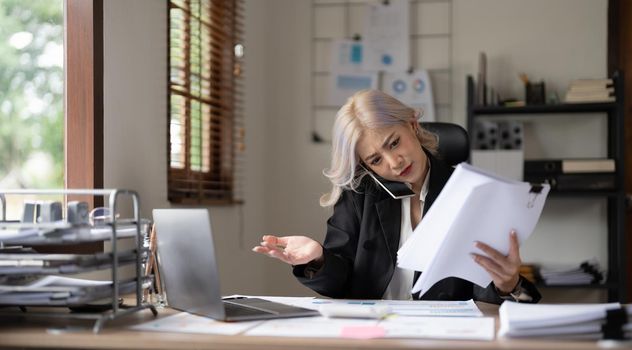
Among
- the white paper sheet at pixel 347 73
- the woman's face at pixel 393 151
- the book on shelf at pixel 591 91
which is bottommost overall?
the woman's face at pixel 393 151

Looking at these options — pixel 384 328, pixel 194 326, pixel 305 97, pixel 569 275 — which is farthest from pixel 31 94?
pixel 569 275

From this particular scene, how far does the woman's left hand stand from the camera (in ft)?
5.13

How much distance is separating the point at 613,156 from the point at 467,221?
261cm

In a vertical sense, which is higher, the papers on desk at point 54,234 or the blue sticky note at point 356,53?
the blue sticky note at point 356,53

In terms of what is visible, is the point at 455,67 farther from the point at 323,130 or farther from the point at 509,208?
the point at 509,208

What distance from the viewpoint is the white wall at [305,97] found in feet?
13.1

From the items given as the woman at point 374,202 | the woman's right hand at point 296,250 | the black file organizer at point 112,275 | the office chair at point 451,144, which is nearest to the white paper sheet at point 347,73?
the office chair at point 451,144

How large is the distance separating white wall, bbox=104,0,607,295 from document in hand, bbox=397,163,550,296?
198cm

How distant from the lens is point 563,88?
4016 millimetres

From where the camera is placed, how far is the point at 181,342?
1.26 meters

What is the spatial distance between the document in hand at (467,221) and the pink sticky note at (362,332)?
19cm

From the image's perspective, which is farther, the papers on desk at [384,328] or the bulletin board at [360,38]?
the bulletin board at [360,38]

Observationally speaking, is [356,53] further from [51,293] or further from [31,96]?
[51,293]

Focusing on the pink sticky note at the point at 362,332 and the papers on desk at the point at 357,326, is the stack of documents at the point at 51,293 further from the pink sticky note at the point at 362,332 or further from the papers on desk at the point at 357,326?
the pink sticky note at the point at 362,332
